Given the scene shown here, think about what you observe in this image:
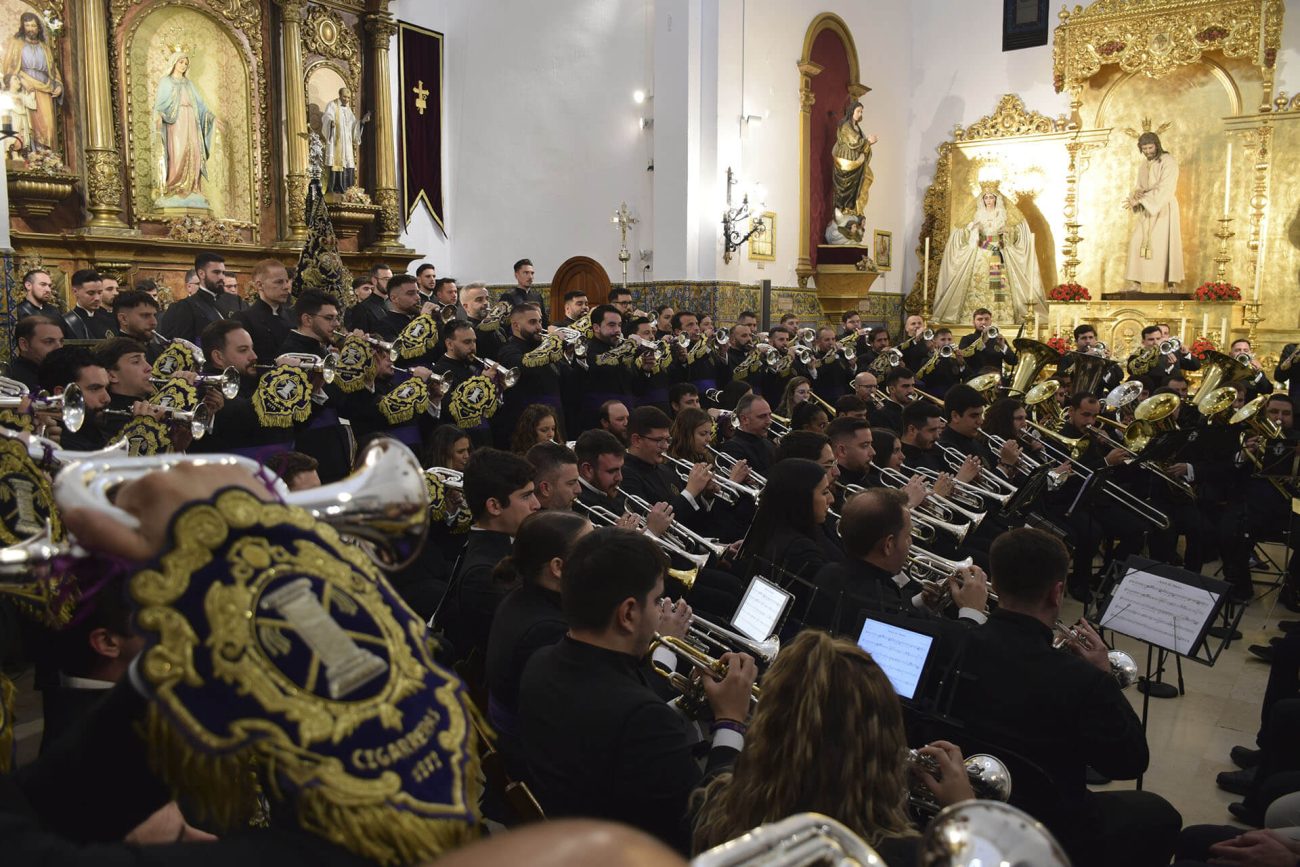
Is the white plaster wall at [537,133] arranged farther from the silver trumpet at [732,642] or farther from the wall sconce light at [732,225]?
the silver trumpet at [732,642]

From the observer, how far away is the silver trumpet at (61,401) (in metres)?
4.42

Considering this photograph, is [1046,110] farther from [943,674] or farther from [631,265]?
[943,674]

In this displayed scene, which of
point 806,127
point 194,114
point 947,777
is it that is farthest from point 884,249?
point 947,777

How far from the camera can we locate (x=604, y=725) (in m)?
2.54

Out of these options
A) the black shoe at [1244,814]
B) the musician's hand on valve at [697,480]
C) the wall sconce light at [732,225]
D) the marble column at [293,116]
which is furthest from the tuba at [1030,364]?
the marble column at [293,116]

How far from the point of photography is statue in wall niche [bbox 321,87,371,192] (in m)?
13.8

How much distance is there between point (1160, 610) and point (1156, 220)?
14.4 m

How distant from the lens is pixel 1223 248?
52.5ft

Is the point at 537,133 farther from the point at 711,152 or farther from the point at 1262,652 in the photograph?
the point at 1262,652

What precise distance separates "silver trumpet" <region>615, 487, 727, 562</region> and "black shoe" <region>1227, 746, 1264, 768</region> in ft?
8.74

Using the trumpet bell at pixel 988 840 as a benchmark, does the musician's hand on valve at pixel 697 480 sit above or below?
below

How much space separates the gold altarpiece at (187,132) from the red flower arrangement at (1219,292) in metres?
12.5

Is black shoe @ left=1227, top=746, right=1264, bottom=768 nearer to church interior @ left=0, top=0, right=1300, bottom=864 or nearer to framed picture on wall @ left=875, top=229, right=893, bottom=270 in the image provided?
church interior @ left=0, top=0, right=1300, bottom=864

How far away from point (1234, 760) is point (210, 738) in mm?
5211
